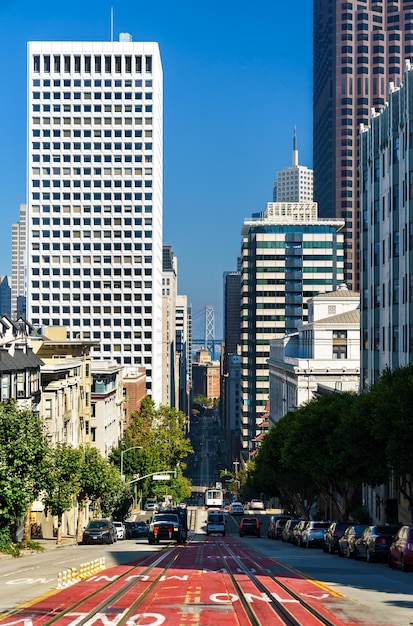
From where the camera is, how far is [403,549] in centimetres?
3269

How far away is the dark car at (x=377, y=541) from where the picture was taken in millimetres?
37844

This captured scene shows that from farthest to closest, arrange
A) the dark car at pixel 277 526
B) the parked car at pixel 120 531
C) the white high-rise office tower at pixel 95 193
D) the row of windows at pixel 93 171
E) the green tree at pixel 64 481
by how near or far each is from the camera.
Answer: the row of windows at pixel 93 171 → the white high-rise office tower at pixel 95 193 → the dark car at pixel 277 526 → the parked car at pixel 120 531 → the green tree at pixel 64 481

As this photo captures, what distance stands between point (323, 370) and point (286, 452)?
55481mm

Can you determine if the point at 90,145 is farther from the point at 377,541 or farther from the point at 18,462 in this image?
the point at 377,541

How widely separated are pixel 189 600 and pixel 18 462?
65.3 feet

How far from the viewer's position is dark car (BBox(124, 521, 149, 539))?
76.6 meters

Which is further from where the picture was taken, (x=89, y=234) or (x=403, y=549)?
(x=89, y=234)

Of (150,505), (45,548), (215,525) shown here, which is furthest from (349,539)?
(150,505)

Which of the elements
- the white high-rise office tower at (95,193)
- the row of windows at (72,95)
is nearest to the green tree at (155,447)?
the white high-rise office tower at (95,193)

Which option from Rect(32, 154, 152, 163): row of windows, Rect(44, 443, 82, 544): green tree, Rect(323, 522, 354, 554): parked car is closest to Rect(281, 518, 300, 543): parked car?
Rect(44, 443, 82, 544): green tree

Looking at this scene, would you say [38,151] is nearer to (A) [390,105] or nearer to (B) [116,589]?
(A) [390,105]

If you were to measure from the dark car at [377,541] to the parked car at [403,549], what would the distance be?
119 inches

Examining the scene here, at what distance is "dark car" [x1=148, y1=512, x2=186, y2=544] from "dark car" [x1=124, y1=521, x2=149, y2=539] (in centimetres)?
1573

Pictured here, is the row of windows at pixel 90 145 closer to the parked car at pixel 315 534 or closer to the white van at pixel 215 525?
the white van at pixel 215 525
